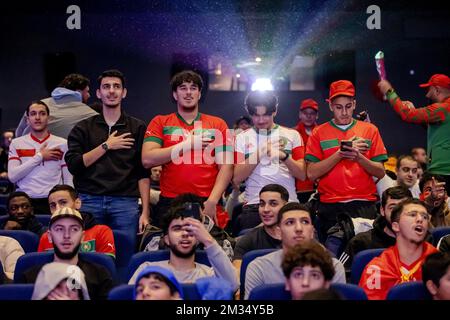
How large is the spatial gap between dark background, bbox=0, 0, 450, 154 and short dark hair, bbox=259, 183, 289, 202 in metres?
5.63

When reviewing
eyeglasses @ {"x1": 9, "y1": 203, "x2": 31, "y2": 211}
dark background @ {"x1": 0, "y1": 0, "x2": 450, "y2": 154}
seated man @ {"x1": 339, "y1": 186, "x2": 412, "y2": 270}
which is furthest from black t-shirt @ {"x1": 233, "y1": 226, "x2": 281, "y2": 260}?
dark background @ {"x1": 0, "y1": 0, "x2": 450, "y2": 154}

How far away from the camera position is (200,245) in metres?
4.51

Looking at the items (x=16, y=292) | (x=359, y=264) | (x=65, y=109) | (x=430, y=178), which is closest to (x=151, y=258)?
(x=16, y=292)

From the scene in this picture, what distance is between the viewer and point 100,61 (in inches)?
427

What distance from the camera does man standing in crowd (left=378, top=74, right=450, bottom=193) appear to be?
559cm

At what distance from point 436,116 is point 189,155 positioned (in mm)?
1953

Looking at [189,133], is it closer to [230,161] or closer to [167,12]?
[230,161]

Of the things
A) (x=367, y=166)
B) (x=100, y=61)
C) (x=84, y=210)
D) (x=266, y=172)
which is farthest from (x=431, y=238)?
(x=100, y=61)

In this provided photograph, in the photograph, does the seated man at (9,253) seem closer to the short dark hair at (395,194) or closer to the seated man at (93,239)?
the seated man at (93,239)

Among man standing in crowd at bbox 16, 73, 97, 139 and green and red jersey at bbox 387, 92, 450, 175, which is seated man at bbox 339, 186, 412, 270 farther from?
man standing in crowd at bbox 16, 73, 97, 139

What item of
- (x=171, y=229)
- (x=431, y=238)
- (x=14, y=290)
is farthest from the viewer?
(x=431, y=238)

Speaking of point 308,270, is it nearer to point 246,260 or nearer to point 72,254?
point 246,260

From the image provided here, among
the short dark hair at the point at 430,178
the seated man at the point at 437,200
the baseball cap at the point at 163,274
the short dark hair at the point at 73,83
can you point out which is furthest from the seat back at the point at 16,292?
the short dark hair at the point at 430,178
